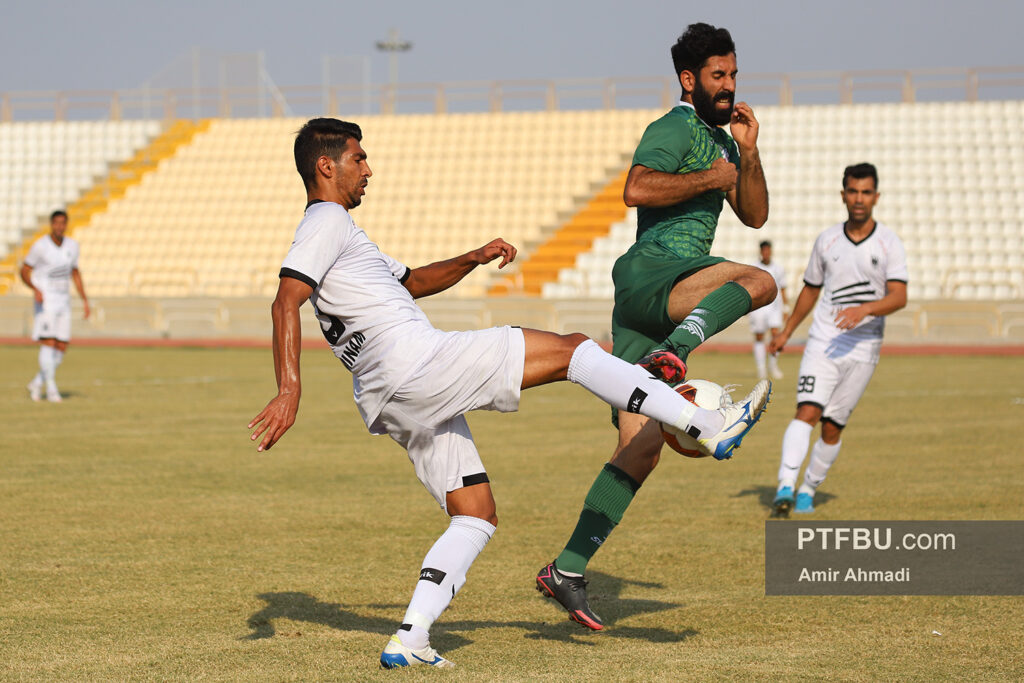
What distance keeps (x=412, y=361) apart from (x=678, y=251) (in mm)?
1676

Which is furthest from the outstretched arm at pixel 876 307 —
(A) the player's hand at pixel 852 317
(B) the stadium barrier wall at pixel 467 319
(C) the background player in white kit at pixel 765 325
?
(B) the stadium barrier wall at pixel 467 319

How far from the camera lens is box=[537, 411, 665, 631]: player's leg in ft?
17.8

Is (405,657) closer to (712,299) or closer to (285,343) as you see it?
(285,343)

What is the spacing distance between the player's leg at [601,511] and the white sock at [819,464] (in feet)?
10.4

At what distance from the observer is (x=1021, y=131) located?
33281 mm

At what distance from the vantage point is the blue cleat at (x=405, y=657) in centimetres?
467

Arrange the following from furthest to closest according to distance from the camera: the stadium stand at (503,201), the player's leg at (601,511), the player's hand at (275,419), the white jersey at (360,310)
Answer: the stadium stand at (503,201)
the player's leg at (601,511)
the white jersey at (360,310)
the player's hand at (275,419)

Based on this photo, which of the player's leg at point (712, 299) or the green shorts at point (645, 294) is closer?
the player's leg at point (712, 299)

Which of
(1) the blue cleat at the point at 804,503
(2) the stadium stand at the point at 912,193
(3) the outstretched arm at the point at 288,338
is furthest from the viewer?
(2) the stadium stand at the point at 912,193

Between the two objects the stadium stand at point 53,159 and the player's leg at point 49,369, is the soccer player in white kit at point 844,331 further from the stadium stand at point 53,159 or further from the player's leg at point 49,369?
the stadium stand at point 53,159

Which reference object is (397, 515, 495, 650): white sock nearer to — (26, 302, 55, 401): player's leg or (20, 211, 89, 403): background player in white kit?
(26, 302, 55, 401): player's leg

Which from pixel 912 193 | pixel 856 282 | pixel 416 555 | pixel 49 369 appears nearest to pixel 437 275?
pixel 416 555

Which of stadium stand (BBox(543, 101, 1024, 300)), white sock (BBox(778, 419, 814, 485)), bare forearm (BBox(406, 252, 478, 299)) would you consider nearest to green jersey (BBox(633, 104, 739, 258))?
bare forearm (BBox(406, 252, 478, 299))

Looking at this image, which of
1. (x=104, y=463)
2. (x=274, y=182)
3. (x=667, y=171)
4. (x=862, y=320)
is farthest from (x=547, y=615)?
(x=274, y=182)
